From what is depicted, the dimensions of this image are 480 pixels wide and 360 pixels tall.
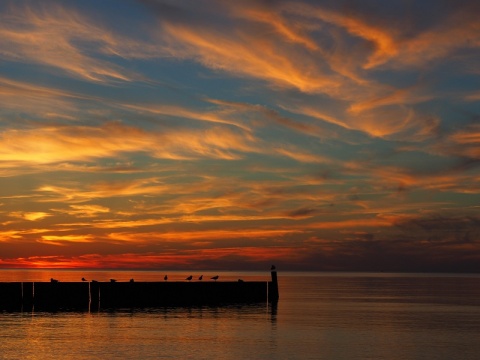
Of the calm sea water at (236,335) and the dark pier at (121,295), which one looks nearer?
the calm sea water at (236,335)

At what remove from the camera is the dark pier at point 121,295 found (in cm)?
6900

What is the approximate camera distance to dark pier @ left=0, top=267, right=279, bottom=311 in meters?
69.0

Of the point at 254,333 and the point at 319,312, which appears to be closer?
the point at 254,333

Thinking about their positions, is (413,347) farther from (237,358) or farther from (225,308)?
(225,308)

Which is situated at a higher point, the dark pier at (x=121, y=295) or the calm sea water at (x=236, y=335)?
the dark pier at (x=121, y=295)

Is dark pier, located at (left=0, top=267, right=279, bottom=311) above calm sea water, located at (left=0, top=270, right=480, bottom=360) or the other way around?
above

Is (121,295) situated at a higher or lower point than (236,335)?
higher

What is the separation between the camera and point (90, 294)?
72312 millimetres

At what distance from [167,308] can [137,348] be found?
28.0m

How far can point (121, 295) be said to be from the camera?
72500mm

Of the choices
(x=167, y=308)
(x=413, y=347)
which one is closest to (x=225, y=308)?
(x=167, y=308)

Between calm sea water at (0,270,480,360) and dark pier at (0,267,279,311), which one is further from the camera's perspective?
dark pier at (0,267,279,311)

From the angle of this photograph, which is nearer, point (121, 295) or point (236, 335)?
point (236, 335)

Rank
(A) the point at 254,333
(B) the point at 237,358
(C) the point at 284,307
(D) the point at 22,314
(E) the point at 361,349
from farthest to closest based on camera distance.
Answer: (C) the point at 284,307, (D) the point at 22,314, (A) the point at 254,333, (E) the point at 361,349, (B) the point at 237,358
